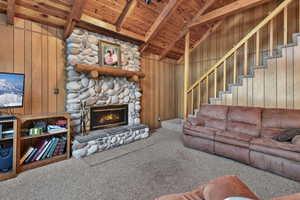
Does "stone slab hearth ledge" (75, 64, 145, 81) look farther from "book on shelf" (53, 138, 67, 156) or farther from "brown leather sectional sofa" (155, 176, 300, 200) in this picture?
"brown leather sectional sofa" (155, 176, 300, 200)

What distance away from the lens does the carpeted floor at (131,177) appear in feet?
5.90

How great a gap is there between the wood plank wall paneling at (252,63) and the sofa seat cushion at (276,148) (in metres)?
1.21

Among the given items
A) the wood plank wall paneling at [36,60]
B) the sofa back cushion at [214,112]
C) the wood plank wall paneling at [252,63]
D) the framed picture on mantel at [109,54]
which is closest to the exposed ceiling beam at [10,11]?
the wood plank wall paneling at [36,60]

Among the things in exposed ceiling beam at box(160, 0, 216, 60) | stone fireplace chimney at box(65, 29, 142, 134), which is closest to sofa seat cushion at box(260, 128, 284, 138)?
stone fireplace chimney at box(65, 29, 142, 134)

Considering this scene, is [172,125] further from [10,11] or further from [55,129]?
[10,11]

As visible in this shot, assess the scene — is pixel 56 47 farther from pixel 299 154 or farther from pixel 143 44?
pixel 299 154

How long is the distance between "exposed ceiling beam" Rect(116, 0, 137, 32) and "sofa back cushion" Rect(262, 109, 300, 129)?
343cm

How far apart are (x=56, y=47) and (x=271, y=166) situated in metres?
4.41

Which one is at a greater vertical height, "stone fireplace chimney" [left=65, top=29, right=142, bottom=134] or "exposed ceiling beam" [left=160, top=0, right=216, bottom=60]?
"exposed ceiling beam" [left=160, top=0, right=216, bottom=60]

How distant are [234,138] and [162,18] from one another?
10.3 feet

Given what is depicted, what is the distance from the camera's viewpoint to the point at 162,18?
11.8 ft

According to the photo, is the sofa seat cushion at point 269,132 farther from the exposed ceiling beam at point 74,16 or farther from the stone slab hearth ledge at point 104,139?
the exposed ceiling beam at point 74,16

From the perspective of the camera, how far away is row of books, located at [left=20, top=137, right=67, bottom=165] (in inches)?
95.4

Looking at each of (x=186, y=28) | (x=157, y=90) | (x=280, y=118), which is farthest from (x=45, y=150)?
(x=186, y=28)
